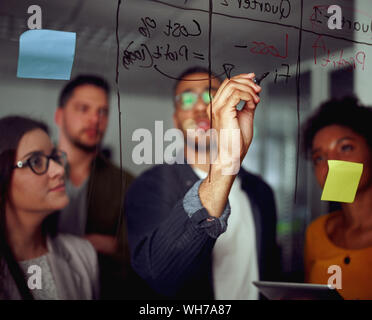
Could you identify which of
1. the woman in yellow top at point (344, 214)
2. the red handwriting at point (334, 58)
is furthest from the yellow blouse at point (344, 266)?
the red handwriting at point (334, 58)

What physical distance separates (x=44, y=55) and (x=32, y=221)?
50 cm

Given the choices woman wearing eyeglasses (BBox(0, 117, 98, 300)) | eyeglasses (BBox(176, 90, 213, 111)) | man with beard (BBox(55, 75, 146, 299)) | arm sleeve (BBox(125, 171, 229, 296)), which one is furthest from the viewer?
man with beard (BBox(55, 75, 146, 299))

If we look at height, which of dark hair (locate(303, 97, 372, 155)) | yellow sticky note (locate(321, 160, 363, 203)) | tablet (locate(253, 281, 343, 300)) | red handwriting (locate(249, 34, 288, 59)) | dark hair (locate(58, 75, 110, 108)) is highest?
red handwriting (locate(249, 34, 288, 59))

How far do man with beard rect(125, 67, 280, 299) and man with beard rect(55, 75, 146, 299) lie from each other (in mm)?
124

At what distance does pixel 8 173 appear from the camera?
105cm

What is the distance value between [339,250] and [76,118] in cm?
99

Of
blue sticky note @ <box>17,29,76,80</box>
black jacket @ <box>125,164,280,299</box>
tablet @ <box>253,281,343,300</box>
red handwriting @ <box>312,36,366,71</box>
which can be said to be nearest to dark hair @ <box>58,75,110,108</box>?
blue sticky note @ <box>17,29,76,80</box>

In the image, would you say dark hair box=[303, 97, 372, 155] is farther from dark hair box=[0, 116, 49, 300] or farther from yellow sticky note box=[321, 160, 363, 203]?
dark hair box=[0, 116, 49, 300]

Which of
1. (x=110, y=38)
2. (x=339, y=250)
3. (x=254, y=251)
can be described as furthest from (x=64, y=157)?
(x=339, y=250)

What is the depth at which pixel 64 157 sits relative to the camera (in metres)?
1.23

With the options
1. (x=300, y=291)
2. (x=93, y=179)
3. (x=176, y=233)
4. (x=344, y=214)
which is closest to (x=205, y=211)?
(x=176, y=233)

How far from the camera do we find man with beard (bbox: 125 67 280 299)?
3.03ft

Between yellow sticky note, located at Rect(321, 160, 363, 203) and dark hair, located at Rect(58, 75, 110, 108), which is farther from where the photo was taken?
dark hair, located at Rect(58, 75, 110, 108)

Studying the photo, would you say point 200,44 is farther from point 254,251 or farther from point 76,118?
point 254,251
